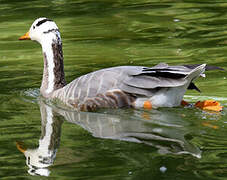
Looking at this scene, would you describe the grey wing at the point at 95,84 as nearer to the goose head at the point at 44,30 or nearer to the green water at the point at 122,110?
the green water at the point at 122,110

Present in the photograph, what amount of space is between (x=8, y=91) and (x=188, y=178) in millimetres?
4600

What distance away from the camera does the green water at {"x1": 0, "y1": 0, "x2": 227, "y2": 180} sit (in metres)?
5.54

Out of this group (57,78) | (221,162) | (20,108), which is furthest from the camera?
(57,78)

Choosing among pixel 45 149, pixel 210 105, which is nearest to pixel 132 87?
pixel 210 105

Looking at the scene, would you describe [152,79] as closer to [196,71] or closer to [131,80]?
[131,80]

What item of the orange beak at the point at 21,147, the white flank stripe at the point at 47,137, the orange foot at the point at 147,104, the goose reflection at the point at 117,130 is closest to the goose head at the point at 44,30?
the goose reflection at the point at 117,130

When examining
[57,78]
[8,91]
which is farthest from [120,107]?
[8,91]

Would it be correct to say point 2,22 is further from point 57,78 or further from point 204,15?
point 57,78

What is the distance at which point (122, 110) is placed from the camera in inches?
299

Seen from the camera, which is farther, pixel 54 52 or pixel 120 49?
pixel 120 49

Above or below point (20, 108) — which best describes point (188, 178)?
above

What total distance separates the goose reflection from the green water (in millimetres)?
12

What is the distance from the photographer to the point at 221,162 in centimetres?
550

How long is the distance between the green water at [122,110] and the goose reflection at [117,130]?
0.01 metres
